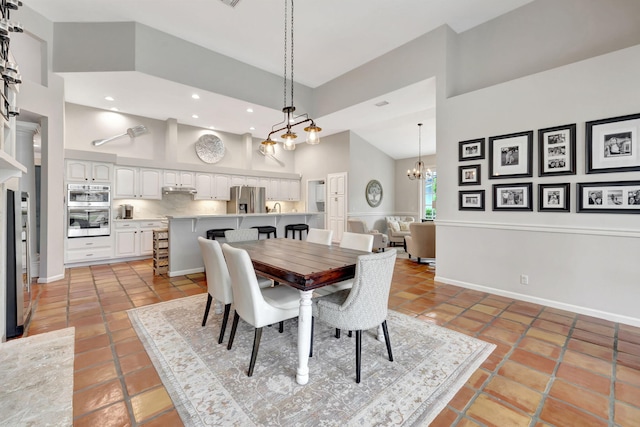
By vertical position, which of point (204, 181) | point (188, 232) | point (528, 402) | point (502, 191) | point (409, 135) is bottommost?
point (528, 402)

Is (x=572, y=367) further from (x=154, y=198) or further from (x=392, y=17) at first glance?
(x=154, y=198)

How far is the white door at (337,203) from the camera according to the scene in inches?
300

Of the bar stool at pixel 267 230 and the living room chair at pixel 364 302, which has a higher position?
the bar stool at pixel 267 230

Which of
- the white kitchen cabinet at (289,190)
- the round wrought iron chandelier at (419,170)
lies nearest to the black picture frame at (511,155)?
the round wrought iron chandelier at (419,170)

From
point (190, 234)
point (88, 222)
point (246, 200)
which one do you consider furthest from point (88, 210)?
point (246, 200)

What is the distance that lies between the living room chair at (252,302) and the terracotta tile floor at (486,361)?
2.09ft

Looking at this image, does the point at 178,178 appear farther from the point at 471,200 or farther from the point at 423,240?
the point at 471,200

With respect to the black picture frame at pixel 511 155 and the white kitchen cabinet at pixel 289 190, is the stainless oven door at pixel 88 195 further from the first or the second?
the black picture frame at pixel 511 155

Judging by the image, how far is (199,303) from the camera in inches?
128

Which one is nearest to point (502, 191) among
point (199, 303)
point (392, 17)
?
point (392, 17)

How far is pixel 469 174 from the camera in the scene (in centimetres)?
386

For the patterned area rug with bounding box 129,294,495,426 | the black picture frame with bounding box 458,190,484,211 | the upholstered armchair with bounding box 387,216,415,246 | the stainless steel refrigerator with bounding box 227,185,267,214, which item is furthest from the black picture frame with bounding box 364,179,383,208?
the patterned area rug with bounding box 129,294,495,426

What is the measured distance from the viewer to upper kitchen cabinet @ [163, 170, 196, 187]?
6.36 metres

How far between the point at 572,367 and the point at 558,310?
1.37m
